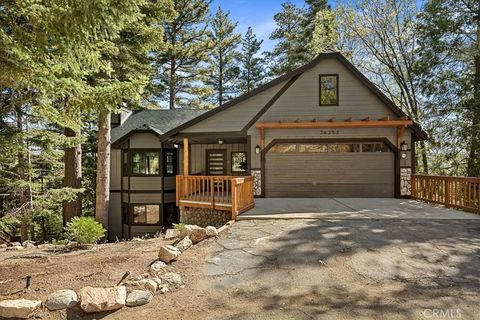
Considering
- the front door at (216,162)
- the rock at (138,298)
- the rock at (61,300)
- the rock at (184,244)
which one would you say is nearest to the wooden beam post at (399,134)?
the front door at (216,162)

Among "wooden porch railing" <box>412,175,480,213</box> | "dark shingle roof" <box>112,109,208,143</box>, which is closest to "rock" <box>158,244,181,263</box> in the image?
"wooden porch railing" <box>412,175,480,213</box>

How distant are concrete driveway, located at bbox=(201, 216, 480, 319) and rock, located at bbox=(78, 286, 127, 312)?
1.02m

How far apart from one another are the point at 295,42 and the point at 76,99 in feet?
70.3

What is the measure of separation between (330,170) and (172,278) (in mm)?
7839

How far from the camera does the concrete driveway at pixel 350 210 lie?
23.2 feet

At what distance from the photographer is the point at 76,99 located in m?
5.56

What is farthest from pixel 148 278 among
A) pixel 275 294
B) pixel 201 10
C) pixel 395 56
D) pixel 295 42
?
pixel 295 42

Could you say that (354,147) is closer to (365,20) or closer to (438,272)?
(438,272)

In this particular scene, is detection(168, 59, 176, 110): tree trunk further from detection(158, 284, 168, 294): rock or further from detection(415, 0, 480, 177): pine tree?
detection(158, 284, 168, 294): rock

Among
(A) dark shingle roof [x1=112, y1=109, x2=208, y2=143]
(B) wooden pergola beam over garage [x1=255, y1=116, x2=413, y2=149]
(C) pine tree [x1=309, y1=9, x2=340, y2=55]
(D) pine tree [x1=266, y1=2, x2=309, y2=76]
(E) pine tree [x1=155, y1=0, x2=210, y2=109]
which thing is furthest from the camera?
(D) pine tree [x1=266, y1=2, x2=309, y2=76]

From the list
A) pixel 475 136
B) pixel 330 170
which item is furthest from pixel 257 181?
pixel 475 136

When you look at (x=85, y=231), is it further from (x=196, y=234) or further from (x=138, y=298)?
(x=138, y=298)

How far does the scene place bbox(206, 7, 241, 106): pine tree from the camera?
906 inches

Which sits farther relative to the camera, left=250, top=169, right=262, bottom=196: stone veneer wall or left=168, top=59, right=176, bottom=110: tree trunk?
left=168, top=59, right=176, bottom=110: tree trunk
